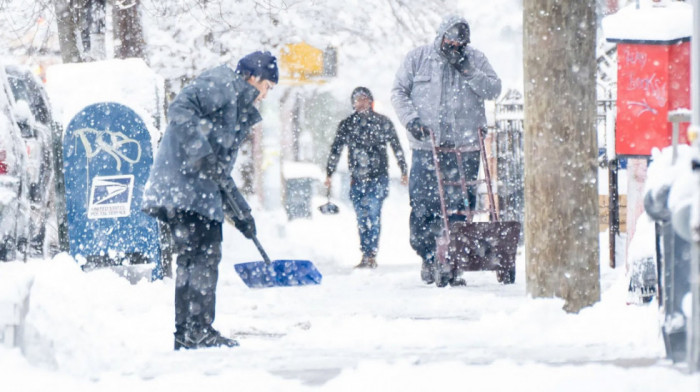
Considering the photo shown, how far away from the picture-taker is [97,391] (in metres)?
4.75

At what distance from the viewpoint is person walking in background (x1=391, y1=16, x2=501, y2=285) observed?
32.7 feet

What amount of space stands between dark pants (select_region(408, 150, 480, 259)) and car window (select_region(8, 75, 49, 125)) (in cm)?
300

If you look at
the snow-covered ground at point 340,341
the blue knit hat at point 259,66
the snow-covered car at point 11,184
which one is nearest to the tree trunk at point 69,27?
the snow-covered ground at point 340,341

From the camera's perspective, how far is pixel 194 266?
262 inches

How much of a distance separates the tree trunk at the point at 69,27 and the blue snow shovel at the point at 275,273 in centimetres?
708

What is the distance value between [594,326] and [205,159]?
7.00ft

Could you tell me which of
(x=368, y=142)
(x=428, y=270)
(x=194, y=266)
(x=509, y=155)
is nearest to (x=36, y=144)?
(x=428, y=270)

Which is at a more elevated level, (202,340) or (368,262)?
(202,340)

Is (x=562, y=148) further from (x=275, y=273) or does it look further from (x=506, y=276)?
(x=506, y=276)

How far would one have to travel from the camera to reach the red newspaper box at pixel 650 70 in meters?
7.65

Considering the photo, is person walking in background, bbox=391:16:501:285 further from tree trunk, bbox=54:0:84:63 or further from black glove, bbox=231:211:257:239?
tree trunk, bbox=54:0:84:63

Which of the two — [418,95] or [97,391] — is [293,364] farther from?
[418,95]

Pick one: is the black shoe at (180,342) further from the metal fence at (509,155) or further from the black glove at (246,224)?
the metal fence at (509,155)

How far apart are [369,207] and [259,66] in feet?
21.1
